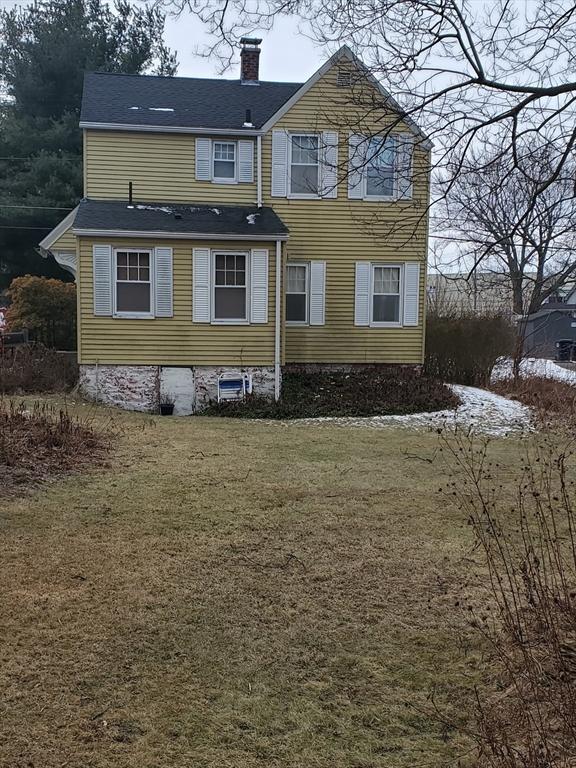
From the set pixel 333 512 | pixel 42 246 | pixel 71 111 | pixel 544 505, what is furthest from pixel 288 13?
pixel 71 111

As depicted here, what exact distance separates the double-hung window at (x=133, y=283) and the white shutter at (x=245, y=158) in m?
3.13

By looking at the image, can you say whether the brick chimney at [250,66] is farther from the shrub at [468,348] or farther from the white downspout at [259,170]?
the shrub at [468,348]

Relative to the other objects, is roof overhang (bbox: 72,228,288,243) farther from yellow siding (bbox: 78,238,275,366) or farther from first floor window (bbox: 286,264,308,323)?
first floor window (bbox: 286,264,308,323)

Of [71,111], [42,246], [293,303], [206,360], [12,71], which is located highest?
[12,71]

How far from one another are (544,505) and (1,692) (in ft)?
18.1

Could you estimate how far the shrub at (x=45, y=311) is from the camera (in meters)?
17.7

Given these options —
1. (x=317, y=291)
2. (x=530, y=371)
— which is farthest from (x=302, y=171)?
(x=530, y=371)

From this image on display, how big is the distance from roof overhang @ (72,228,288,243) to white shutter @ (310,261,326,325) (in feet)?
6.53

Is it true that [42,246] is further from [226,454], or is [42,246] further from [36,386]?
[226,454]

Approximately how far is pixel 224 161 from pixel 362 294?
4407 mm

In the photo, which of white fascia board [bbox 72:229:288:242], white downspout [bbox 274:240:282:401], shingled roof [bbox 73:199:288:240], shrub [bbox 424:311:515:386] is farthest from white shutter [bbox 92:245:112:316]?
shrub [bbox 424:311:515:386]

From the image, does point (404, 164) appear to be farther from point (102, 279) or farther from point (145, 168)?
point (145, 168)

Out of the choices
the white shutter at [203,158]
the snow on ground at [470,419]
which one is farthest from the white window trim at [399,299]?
the white shutter at [203,158]

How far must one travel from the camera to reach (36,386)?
14.2m
